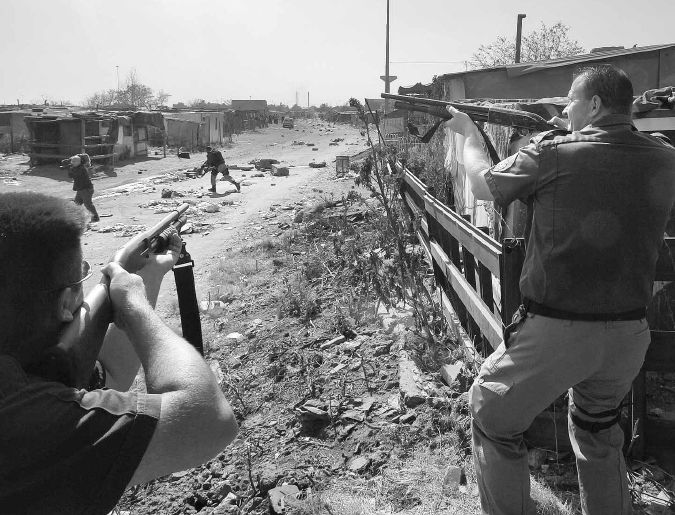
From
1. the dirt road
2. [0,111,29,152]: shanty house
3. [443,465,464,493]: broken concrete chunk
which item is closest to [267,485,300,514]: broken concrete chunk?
[443,465,464,493]: broken concrete chunk

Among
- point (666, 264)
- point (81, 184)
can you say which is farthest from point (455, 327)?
point (81, 184)

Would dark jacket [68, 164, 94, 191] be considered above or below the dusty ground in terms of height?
above

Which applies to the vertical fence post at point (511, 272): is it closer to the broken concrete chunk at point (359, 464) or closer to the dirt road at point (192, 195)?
the broken concrete chunk at point (359, 464)

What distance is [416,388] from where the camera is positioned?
3.95m

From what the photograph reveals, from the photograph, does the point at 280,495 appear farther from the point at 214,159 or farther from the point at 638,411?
the point at 214,159

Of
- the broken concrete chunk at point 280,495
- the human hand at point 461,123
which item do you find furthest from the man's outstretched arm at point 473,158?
the broken concrete chunk at point 280,495

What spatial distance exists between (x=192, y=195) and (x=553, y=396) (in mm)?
15593

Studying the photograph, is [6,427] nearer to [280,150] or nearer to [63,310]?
[63,310]

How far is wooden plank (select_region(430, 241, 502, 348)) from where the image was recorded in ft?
11.1

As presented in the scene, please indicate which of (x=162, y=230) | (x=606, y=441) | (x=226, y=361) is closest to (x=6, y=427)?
(x=162, y=230)

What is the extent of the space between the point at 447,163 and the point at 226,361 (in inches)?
160

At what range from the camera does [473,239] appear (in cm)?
379

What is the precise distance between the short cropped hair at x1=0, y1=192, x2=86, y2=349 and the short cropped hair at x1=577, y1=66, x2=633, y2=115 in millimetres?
1919

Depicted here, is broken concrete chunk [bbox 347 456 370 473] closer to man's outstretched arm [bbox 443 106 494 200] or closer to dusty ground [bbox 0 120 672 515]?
dusty ground [bbox 0 120 672 515]
